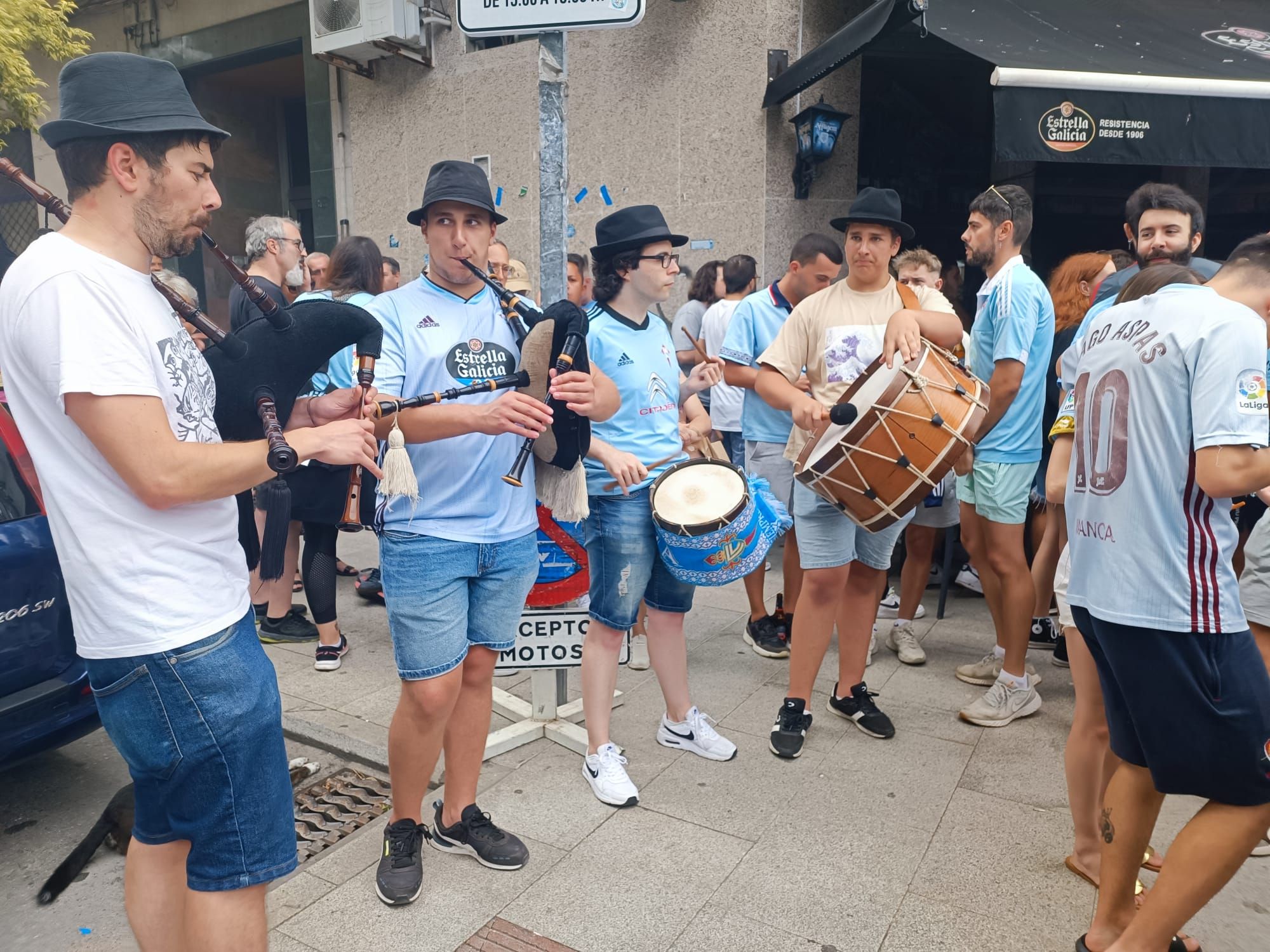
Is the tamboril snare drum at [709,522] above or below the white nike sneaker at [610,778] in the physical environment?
above

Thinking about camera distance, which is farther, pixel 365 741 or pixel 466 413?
pixel 365 741

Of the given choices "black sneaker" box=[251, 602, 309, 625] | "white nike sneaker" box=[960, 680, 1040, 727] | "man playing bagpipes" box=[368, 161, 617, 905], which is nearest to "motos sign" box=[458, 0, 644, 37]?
"man playing bagpipes" box=[368, 161, 617, 905]

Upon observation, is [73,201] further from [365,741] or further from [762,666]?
[762,666]

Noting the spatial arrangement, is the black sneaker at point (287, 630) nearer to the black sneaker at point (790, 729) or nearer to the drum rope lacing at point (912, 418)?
the black sneaker at point (790, 729)

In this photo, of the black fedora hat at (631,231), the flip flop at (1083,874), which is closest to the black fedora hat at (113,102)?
the black fedora hat at (631,231)

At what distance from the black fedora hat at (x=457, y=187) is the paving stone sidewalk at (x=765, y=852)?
6.65ft

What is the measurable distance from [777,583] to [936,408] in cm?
303

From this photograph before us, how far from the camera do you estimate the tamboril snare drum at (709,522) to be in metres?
3.18

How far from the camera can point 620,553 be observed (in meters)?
3.35

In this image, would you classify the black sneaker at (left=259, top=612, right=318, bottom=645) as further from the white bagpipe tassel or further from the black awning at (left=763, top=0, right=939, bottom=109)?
the black awning at (left=763, top=0, right=939, bottom=109)

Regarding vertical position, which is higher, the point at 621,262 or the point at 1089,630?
the point at 621,262

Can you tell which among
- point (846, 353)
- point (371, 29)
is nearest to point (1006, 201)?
point (846, 353)

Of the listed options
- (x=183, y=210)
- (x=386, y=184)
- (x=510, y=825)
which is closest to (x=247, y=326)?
(x=183, y=210)

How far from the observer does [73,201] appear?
5.52ft
